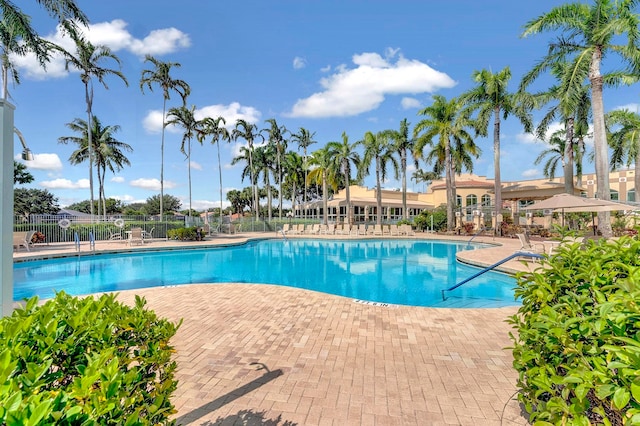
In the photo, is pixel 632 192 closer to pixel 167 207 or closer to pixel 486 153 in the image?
pixel 486 153

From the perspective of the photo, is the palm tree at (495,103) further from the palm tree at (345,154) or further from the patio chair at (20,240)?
the patio chair at (20,240)

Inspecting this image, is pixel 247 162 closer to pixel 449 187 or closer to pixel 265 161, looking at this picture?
pixel 265 161

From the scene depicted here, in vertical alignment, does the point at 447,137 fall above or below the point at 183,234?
above

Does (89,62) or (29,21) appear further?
(89,62)

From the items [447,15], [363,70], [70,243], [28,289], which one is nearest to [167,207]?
[70,243]

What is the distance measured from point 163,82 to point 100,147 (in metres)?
9.31

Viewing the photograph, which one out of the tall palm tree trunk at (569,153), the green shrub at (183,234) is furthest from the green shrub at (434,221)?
the green shrub at (183,234)

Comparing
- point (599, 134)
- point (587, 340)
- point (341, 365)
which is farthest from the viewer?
point (599, 134)

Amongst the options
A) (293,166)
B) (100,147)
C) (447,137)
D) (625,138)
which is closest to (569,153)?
(625,138)

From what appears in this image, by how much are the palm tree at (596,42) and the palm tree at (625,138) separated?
351 inches

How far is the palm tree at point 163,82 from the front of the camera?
972 inches

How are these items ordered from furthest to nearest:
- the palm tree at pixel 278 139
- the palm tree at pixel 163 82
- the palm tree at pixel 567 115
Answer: the palm tree at pixel 278 139 → the palm tree at pixel 163 82 → the palm tree at pixel 567 115

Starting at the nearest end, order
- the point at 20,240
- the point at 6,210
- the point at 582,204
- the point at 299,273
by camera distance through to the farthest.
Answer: the point at 6,210 < the point at 582,204 < the point at 299,273 < the point at 20,240

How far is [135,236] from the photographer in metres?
18.0
